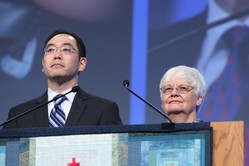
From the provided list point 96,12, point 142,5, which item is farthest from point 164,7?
point 96,12

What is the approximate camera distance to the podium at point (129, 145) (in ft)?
5.14

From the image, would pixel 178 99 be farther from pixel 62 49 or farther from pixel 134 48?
pixel 134 48

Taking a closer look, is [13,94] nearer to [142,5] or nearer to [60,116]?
[142,5]

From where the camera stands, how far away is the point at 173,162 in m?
1.61

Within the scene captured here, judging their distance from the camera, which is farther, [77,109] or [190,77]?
[190,77]

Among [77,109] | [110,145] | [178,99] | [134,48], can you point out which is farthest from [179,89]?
[134,48]

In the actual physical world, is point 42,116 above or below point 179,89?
below

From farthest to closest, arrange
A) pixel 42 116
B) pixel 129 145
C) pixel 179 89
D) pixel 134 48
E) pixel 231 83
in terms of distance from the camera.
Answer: pixel 134 48, pixel 231 83, pixel 179 89, pixel 42 116, pixel 129 145

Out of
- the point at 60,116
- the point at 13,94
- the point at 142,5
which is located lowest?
the point at 60,116

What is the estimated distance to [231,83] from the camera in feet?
10.3

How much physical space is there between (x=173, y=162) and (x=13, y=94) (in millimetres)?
1994

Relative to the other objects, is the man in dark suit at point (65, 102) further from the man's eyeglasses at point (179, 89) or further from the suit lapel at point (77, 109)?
the man's eyeglasses at point (179, 89)

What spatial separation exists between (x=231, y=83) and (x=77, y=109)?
3.61ft

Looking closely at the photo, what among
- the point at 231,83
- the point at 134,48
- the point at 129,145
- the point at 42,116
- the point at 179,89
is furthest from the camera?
the point at 134,48
